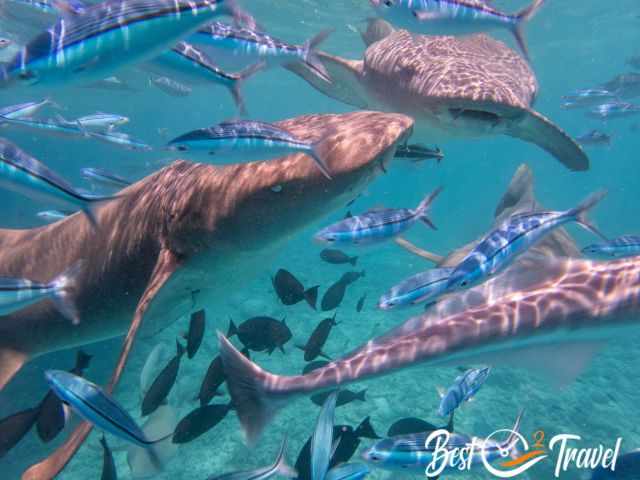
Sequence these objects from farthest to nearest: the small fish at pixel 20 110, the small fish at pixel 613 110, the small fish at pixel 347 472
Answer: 1. the small fish at pixel 613 110
2. the small fish at pixel 20 110
3. the small fish at pixel 347 472

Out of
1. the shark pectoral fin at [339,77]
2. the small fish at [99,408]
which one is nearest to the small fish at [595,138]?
the shark pectoral fin at [339,77]

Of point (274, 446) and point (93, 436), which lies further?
point (93, 436)

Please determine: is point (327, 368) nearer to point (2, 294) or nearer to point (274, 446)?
point (2, 294)

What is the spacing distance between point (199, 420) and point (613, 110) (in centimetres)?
1257

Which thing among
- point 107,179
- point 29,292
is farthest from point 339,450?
point 107,179

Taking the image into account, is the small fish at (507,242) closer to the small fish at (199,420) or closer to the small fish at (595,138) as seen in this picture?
the small fish at (199,420)

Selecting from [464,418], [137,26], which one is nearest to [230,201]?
[137,26]

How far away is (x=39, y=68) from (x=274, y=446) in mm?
6760

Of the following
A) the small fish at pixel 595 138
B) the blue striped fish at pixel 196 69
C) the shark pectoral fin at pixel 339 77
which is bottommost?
the small fish at pixel 595 138

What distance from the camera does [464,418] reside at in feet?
28.2

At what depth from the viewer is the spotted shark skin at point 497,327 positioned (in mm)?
2061

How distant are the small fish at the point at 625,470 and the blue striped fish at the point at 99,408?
355 cm

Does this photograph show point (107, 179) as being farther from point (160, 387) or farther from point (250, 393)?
point (250, 393)

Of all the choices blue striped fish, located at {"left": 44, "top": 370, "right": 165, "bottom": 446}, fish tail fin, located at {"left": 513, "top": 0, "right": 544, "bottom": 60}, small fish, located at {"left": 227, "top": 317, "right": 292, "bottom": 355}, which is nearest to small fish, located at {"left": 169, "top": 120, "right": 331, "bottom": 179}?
blue striped fish, located at {"left": 44, "top": 370, "right": 165, "bottom": 446}
